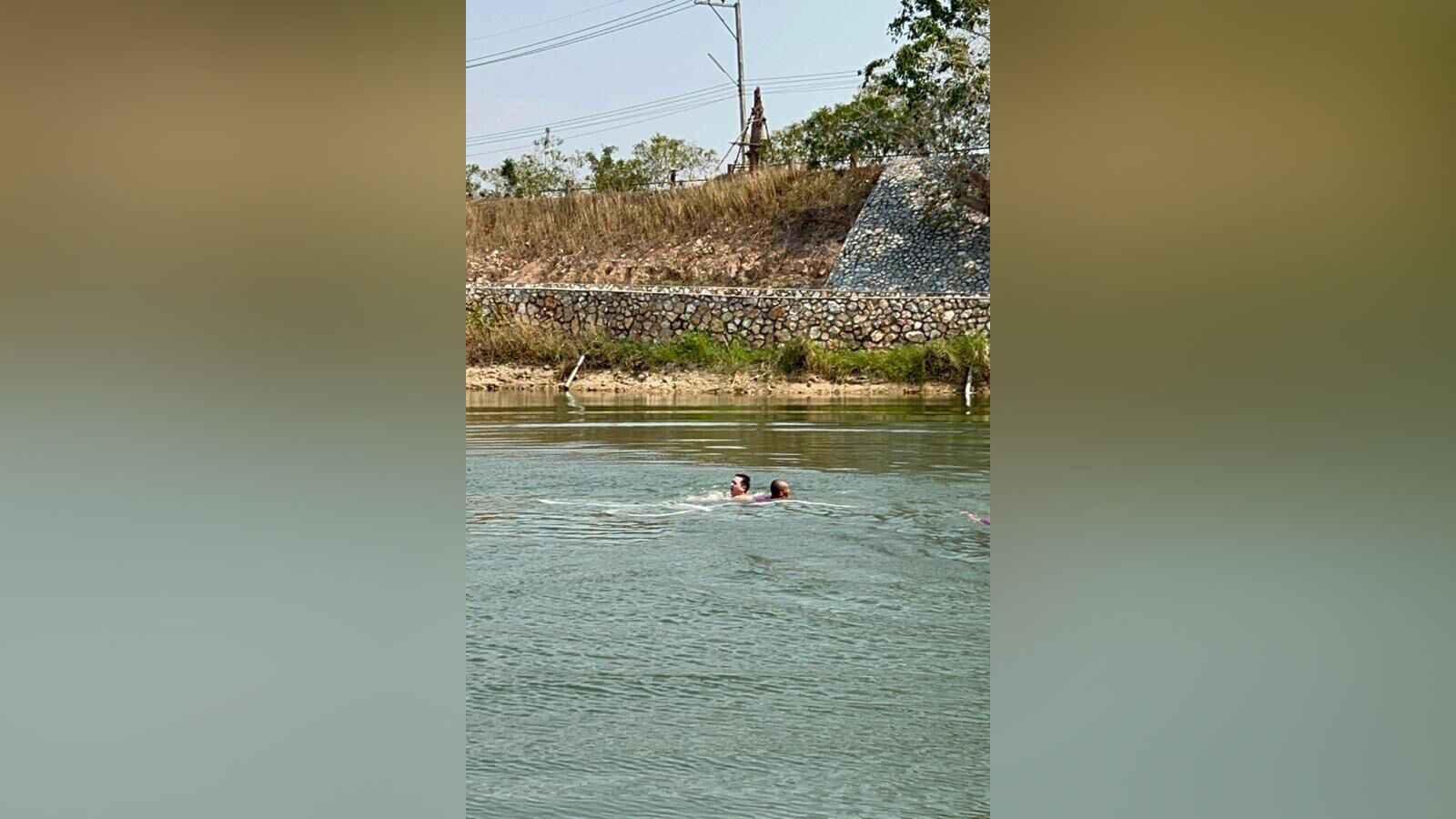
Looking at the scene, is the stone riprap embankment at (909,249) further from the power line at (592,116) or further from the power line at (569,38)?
the power line at (569,38)

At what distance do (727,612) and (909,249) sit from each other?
7174mm

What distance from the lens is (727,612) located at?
346 inches

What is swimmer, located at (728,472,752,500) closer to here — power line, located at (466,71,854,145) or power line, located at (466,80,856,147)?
power line, located at (466,71,854,145)

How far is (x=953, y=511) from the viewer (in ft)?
31.6

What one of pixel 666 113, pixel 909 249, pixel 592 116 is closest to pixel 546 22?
pixel 592 116

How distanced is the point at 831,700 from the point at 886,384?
20.2ft

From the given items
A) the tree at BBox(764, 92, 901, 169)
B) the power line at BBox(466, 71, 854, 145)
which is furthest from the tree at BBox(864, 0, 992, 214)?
the power line at BBox(466, 71, 854, 145)

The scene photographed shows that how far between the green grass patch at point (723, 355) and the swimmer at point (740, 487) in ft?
11.9

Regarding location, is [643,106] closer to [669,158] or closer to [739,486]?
[669,158]

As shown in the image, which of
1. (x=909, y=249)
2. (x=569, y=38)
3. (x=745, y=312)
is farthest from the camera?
(x=569, y=38)
